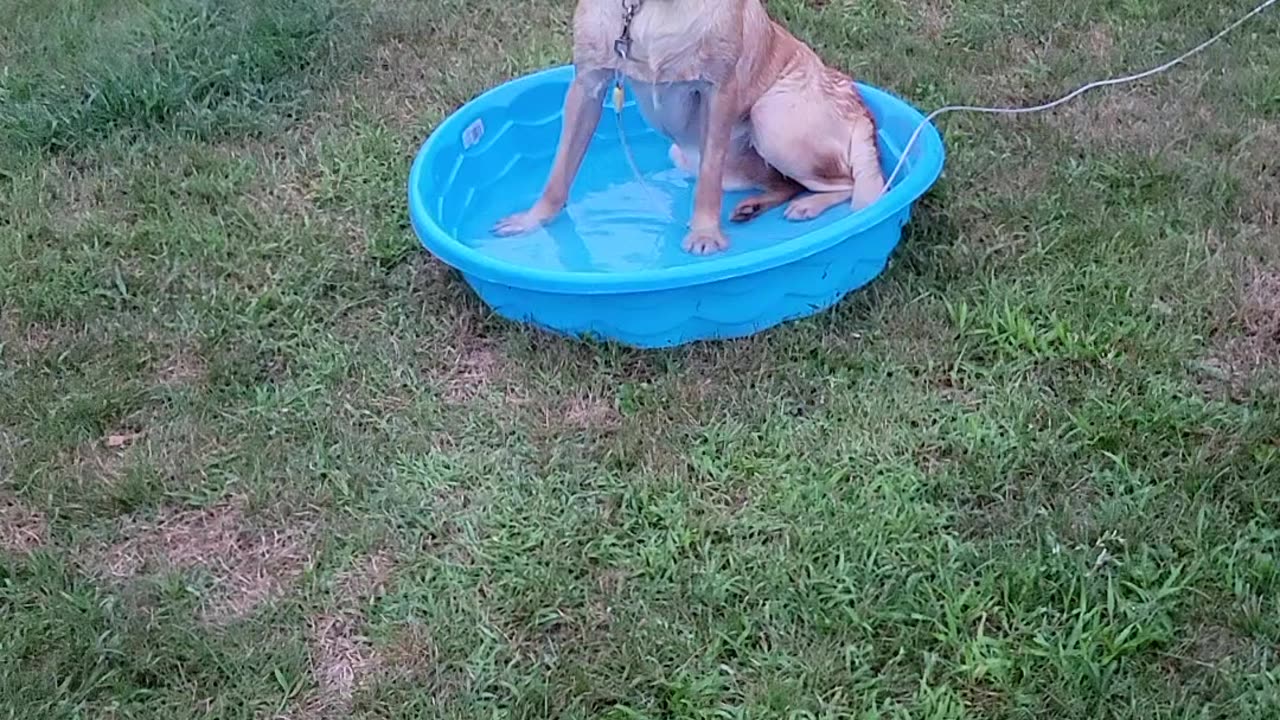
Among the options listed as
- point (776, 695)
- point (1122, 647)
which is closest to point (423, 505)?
point (776, 695)

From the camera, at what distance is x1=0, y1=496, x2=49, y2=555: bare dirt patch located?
3084 millimetres

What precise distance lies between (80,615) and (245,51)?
2859mm

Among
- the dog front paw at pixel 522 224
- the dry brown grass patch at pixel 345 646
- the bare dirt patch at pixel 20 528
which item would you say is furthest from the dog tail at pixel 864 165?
the bare dirt patch at pixel 20 528

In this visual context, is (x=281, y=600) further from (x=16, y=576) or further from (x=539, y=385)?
(x=539, y=385)

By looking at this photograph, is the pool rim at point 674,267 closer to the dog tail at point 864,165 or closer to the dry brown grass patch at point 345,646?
the dog tail at point 864,165

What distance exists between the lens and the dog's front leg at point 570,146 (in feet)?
12.9

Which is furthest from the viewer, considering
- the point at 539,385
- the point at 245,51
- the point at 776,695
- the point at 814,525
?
the point at 245,51

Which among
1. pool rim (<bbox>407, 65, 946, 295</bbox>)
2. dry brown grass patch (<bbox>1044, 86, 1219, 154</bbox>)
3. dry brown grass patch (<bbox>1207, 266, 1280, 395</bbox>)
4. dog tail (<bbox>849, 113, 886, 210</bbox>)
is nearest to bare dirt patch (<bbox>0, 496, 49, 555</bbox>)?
pool rim (<bbox>407, 65, 946, 295</bbox>)

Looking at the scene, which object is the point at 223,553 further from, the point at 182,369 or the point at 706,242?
the point at 706,242

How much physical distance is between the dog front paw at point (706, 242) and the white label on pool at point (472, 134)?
882 mm

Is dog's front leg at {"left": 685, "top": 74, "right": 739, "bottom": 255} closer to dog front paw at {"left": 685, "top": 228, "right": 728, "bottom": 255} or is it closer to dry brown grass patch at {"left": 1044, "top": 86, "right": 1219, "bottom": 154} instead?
dog front paw at {"left": 685, "top": 228, "right": 728, "bottom": 255}

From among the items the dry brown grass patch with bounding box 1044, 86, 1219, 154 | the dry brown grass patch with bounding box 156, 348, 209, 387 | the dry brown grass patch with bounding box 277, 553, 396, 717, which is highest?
the dry brown grass patch with bounding box 1044, 86, 1219, 154

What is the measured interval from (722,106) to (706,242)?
0.40 meters

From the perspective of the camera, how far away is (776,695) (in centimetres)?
266
